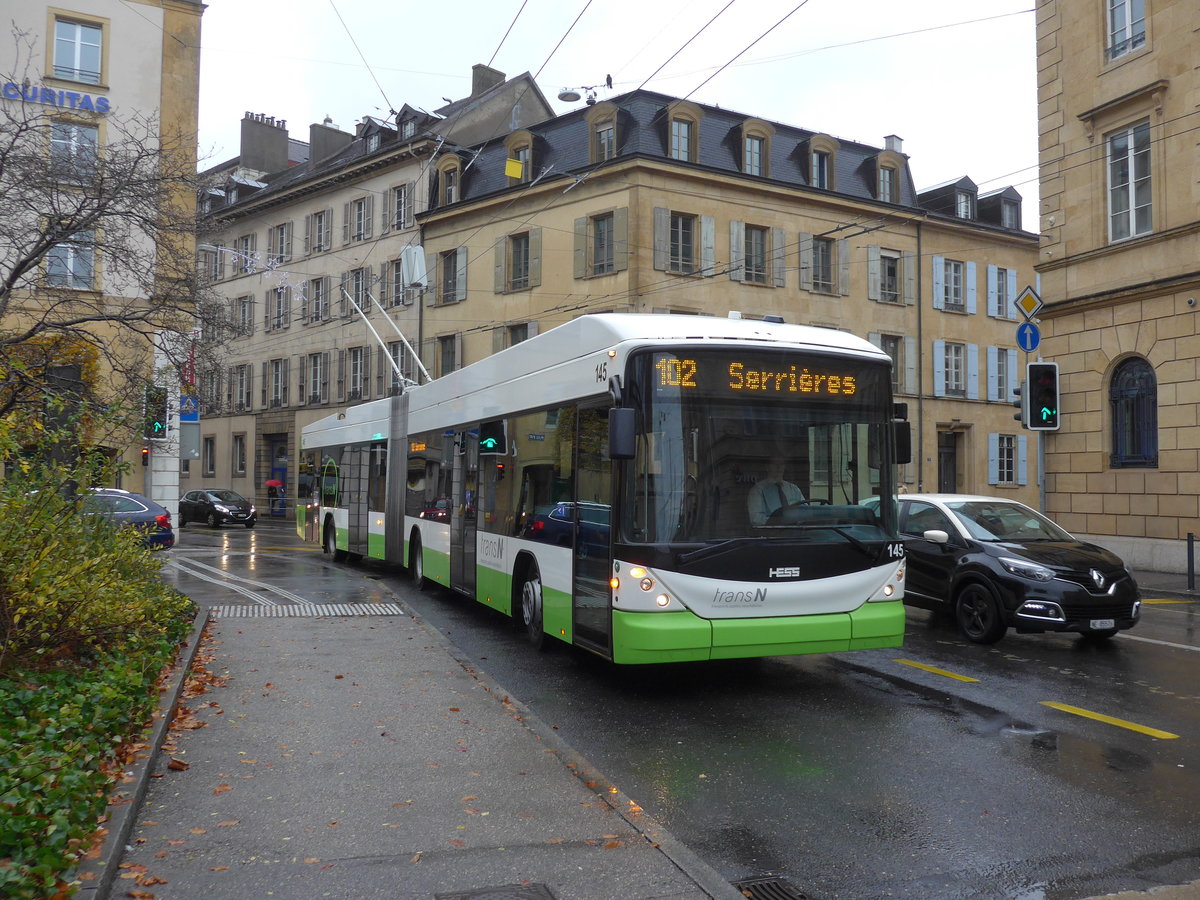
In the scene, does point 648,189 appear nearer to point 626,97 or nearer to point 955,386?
point 626,97

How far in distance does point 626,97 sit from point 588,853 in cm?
3032

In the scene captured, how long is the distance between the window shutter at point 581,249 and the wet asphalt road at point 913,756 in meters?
22.1

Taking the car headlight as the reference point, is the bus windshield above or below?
above

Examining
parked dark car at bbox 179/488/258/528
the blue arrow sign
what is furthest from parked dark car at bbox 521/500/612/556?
parked dark car at bbox 179/488/258/528

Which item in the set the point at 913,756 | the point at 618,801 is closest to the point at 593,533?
the point at 913,756

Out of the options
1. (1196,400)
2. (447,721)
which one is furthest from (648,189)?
(447,721)

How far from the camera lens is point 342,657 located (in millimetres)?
9305

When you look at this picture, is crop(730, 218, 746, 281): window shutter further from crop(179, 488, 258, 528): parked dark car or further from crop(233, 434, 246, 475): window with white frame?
crop(233, 434, 246, 475): window with white frame

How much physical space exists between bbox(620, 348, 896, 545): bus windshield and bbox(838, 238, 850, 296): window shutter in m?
27.5

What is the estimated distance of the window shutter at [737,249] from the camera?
107 ft

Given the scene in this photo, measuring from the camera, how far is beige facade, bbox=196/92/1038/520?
31.8 metres

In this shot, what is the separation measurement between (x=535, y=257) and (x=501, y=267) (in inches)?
65.1

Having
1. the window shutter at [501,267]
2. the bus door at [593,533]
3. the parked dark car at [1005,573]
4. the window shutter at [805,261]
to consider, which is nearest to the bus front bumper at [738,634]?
the bus door at [593,533]

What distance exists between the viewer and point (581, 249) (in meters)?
32.2
